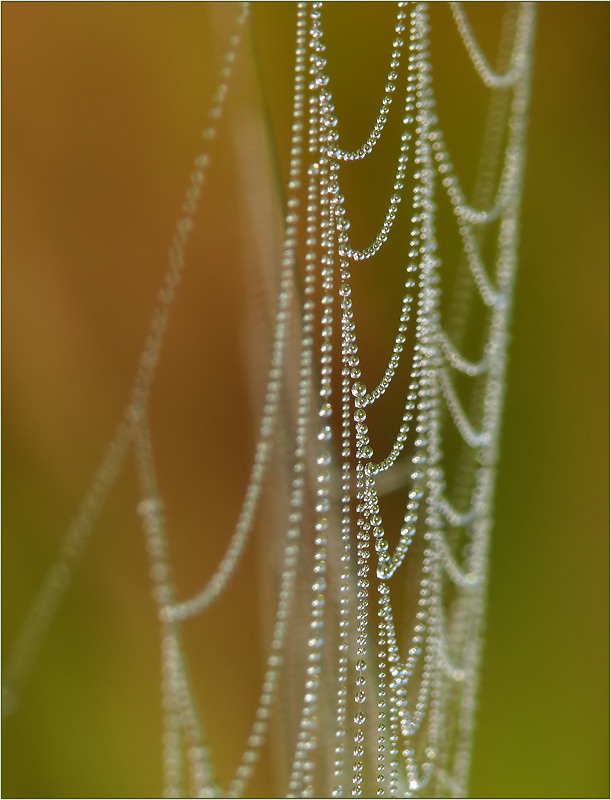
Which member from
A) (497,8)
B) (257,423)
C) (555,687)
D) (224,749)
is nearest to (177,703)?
(224,749)

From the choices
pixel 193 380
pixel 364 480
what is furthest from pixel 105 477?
pixel 364 480

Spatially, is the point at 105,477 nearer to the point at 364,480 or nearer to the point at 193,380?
the point at 193,380

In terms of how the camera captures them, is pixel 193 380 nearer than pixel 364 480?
No

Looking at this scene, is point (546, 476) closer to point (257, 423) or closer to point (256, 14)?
point (257, 423)
